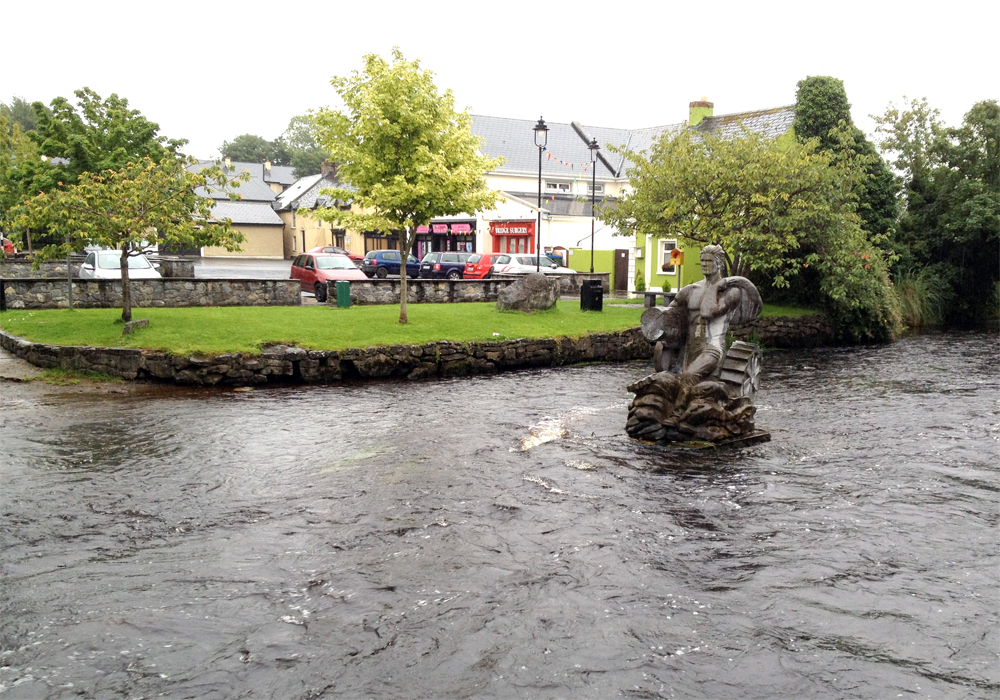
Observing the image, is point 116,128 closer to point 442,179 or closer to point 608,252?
point 442,179

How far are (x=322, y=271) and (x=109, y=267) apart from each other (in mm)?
7266

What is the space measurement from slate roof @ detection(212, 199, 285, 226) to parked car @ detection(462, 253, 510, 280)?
34374 mm

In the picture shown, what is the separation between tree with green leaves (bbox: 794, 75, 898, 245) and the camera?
28.3 metres

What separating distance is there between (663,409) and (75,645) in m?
8.23

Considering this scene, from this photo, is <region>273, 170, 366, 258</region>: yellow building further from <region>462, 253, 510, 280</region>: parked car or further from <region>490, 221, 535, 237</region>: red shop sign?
<region>462, 253, 510, 280</region>: parked car

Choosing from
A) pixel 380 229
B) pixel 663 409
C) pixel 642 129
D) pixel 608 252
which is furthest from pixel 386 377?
pixel 642 129

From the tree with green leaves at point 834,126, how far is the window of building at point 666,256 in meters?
8.04

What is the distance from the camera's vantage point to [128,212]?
1702 cm

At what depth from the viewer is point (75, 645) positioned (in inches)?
225

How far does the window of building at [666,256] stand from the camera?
35.2m

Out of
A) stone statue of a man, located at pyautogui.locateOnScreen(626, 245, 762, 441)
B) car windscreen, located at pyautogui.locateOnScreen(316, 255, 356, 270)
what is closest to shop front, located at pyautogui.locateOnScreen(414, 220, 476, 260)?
car windscreen, located at pyautogui.locateOnScreen(316, 255, 356, 270)

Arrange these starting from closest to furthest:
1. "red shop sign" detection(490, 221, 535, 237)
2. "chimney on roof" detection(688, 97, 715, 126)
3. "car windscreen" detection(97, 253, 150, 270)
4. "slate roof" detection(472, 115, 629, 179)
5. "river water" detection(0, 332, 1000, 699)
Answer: "river water" detection(0, 332, 1000, 699)
"car windscreen" detection(97, 253, 150, 270)
"chimney on roof" detection(688, 97, 715, 126)
"red shop sign" detection(490, 221, 535, 237)
"slate roof" detection(472, 115, 629, 179)

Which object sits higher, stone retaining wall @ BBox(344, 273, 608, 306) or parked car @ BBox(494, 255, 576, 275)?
parked car @ BBox(494, 255, 576, 275)

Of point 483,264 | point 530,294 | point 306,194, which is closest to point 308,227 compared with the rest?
point 306,194
